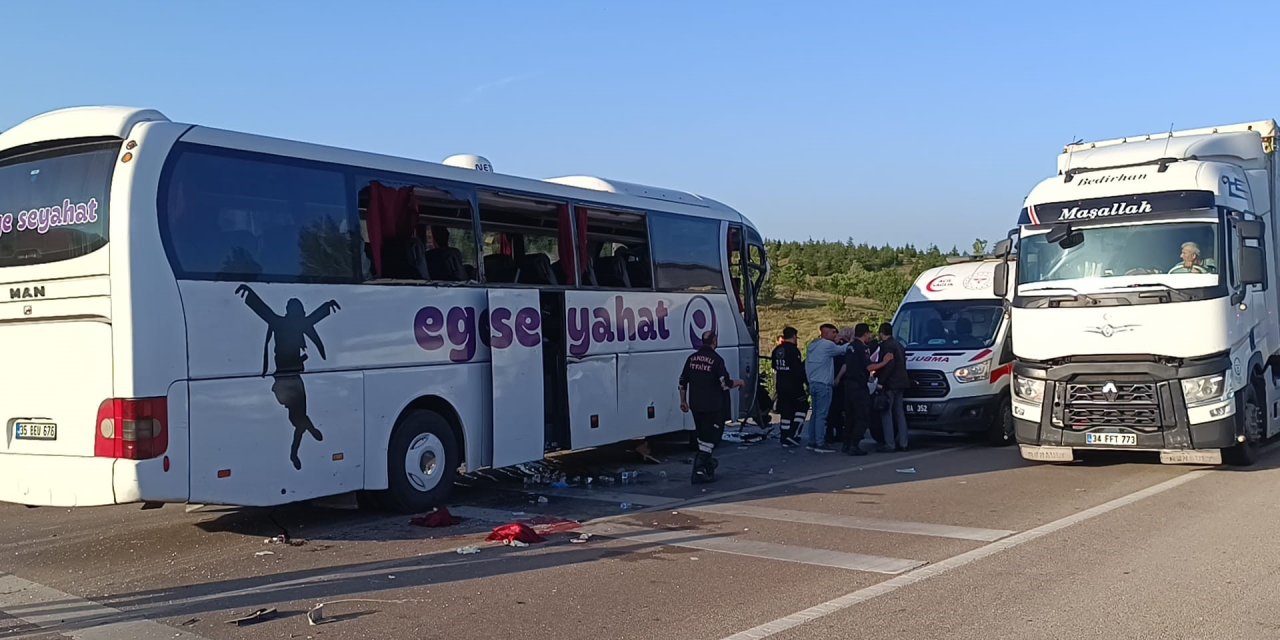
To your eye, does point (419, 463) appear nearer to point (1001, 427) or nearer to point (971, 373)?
point (971, 373)

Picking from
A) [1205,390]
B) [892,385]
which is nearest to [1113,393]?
[1205,390]

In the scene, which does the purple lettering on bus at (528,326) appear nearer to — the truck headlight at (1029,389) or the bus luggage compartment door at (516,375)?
the bus luggage compartment door at (516,375)

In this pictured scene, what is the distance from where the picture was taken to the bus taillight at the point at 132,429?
8.36m

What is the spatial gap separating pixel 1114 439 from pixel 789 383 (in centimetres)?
507

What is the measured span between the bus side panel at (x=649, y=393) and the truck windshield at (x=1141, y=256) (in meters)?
4.73

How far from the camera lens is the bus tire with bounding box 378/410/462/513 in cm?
1075

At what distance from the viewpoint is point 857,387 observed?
15297 millimetres

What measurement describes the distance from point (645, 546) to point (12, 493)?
17.2ft

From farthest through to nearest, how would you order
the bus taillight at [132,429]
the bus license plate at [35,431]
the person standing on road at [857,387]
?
the person standing on road at [857,387] → the bus license plate at [35,431] → the bus taillight at [132,429]

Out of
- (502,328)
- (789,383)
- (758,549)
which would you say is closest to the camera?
(758,549)

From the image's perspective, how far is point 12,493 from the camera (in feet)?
29.6

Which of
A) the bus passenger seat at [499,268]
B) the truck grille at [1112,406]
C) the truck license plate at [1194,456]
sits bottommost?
the truck license plate at [1194,456]

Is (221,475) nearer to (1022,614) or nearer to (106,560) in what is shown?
(106,560)

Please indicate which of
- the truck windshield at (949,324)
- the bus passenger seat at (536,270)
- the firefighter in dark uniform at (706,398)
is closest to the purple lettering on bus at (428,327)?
the bus passenger seat at (536,270)
